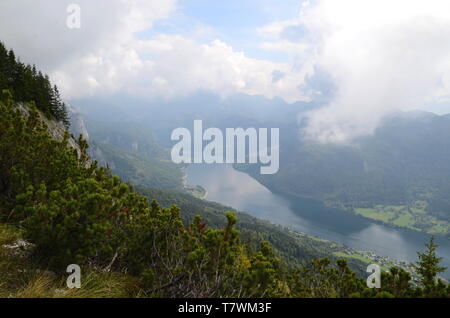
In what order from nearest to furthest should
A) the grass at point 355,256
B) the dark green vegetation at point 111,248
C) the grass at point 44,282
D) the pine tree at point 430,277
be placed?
the grass at point 44,282 → the dark green vegetation at point 111,248 → the pine tree at point 430,277 → the grass at point 355,256

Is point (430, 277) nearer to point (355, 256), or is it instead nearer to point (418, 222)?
point (355, 256)

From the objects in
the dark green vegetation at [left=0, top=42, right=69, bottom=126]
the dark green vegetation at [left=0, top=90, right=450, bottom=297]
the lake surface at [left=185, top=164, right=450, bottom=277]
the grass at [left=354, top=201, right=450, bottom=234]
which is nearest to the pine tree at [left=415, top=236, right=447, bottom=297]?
the dark green vegetation at [left=0, top=90, right=450, bottom=297]

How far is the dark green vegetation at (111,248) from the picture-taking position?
15.2 ft

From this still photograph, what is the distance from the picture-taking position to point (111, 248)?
210 inches

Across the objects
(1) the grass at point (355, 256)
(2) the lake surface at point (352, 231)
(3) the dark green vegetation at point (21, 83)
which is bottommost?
(1) the grass at point (355, 256)

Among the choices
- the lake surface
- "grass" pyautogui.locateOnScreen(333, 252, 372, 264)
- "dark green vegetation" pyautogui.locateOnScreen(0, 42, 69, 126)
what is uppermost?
"dark green vegetation" pyautogui.locateOnScreen(0, 42, 69, 126)

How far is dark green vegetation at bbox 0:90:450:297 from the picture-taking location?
15.2 ft

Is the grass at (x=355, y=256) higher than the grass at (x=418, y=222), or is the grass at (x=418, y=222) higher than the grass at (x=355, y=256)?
the grass at (x=418, y=222)
